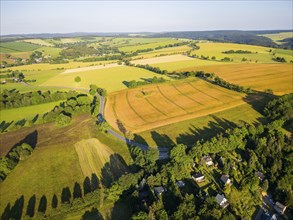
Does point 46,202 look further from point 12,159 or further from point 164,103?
point 164,103

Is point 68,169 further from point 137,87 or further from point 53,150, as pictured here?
point 137,87

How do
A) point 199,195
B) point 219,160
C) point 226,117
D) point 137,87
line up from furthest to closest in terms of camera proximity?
A: 1. point 137,87
2. point 226,117
3. point 219,160
4. point 199,195

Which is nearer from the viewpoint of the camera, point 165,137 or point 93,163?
point 93,163

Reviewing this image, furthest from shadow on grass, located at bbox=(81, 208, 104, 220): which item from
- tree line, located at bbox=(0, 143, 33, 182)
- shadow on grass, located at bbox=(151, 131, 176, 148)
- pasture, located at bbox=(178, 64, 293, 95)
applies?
pasture, located at bbox=(178, 64, 293, 95)

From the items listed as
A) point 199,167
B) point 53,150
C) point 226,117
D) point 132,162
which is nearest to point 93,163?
point 132,162

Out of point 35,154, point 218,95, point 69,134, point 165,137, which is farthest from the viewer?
point 218,95
